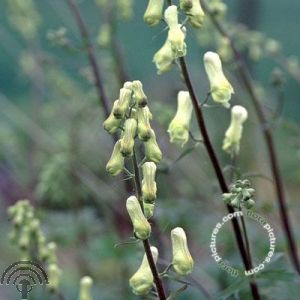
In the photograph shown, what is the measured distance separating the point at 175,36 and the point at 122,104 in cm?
31

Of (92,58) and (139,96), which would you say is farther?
(92,58)

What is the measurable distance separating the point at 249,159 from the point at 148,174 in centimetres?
402

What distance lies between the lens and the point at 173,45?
209 cm

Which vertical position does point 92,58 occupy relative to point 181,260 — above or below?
above

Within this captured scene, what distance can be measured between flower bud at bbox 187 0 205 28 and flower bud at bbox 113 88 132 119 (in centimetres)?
36

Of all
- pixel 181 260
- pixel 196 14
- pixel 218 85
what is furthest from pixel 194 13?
pixel 181 260

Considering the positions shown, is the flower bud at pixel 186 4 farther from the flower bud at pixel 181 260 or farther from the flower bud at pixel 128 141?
the flower bud at pixel 181 260

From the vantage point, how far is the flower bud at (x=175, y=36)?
2082 mm

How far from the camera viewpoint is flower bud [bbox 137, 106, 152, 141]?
1893mm

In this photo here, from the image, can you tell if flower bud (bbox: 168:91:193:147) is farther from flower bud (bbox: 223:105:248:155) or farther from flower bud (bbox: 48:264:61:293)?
flower bud (bbox: 48:264:61:293)

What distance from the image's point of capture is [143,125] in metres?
1.90

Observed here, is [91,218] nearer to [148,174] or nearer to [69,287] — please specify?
[69,287]

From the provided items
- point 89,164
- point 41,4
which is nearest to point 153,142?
point 89,164

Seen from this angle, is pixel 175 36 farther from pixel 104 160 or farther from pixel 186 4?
pixel 104 160
